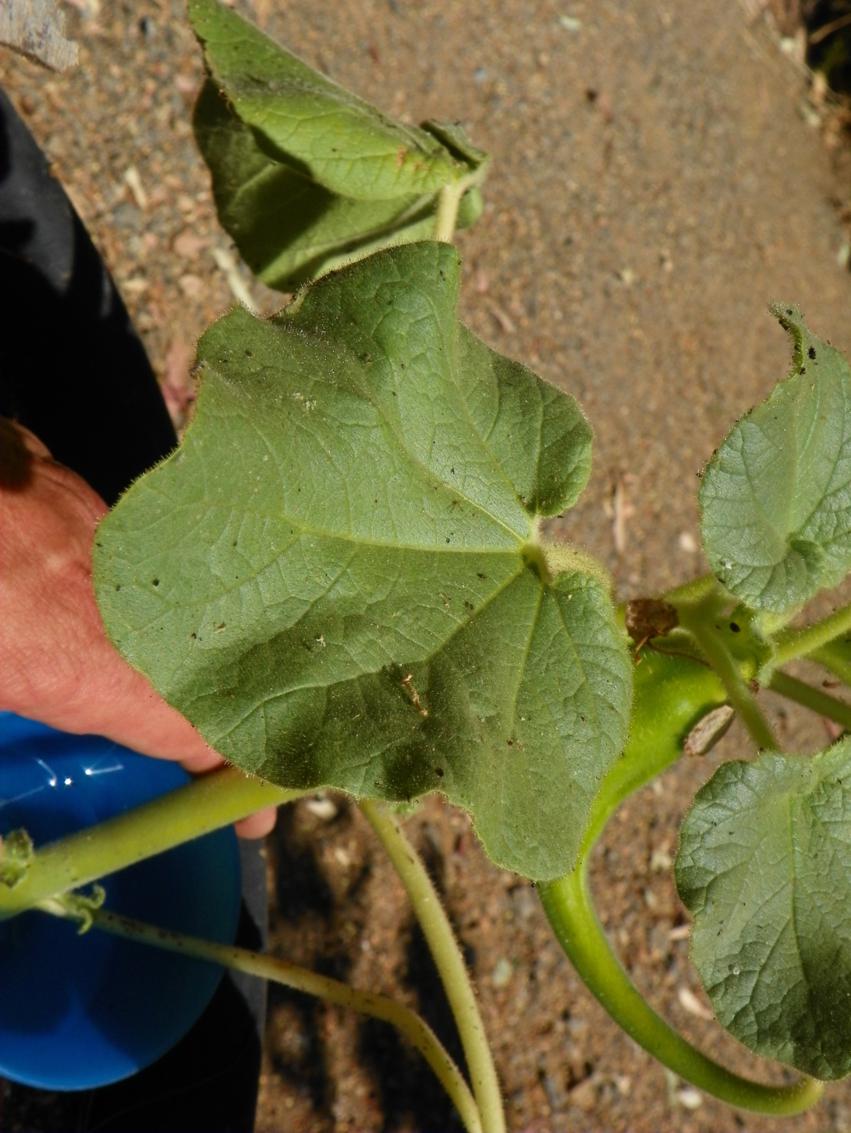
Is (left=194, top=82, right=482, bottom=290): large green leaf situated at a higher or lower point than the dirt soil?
higher

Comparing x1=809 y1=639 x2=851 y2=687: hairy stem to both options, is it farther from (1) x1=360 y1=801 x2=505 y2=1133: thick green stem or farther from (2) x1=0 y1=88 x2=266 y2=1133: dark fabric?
(2) x1=0 y1=88 x2=266 y2=1133: dark fabric

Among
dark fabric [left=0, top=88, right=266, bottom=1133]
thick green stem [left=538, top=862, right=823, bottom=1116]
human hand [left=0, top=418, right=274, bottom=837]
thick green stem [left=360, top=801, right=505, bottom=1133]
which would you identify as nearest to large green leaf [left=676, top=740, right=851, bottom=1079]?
thick green stem [left=538, top=862, right=823, bottom=1116]

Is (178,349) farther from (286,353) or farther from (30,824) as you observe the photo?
(286,353)

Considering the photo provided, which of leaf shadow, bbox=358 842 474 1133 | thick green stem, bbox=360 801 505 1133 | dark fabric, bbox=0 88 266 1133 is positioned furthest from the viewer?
leaf shadow, bbox=358 842 474 1133

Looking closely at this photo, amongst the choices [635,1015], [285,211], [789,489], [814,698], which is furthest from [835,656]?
[285,211]

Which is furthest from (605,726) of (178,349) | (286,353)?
(178,349)
